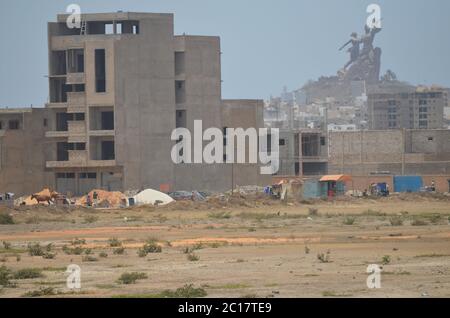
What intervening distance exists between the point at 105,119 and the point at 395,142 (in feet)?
204

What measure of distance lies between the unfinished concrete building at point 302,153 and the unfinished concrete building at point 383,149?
21425 mm

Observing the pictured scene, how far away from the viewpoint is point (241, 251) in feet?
128

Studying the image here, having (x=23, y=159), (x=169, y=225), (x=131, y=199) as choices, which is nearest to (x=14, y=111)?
(x=23, y=159)

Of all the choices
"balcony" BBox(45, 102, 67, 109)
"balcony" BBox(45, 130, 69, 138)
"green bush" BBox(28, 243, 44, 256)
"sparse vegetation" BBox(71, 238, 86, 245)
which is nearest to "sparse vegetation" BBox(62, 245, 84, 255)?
"green bush" BBox(28, 243, 44, 256)

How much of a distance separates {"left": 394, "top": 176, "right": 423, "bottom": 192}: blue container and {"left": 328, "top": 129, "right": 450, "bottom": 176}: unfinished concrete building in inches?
1330

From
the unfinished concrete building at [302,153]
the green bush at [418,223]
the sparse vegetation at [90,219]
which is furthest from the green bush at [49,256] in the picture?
the unfinished concrete building at [302,153]

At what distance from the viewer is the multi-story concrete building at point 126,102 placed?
96062 millimetres

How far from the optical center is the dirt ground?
91.4 feet

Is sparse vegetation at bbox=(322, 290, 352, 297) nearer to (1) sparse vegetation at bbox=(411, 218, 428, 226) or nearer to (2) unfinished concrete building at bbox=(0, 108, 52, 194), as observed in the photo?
(1) sparse vegetation at bbox=(411, 218, 428, 226)

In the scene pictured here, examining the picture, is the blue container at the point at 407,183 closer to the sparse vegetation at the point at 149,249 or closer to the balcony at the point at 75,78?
the balcony at the point at 75,78

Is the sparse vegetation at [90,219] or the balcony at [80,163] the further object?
the balcony at [80,163]

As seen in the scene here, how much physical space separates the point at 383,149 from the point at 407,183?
47283 mm

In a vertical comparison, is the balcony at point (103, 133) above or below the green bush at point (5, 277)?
above
